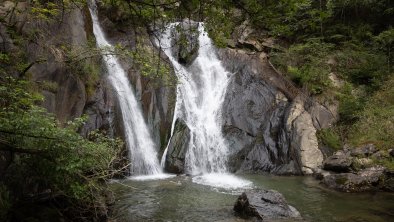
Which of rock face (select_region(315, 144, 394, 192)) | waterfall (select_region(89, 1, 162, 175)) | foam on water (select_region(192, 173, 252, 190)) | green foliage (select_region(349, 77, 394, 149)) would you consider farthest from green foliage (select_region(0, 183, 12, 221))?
green foliage (select_region(349, 77, 394, 149))

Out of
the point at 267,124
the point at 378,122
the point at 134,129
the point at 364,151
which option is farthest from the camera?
the point at 267,124

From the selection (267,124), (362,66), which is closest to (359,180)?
(267,124)

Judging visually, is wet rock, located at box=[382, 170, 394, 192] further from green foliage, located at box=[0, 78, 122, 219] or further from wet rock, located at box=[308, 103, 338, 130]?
green foliage, located at box=[0, 78, 122, 219]

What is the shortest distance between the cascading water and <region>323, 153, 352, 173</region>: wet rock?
3.18 metres

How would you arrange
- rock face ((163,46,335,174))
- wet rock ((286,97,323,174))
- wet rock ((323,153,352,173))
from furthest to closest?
1. rock face ((163,46,335,174))
2. wet rock ((286,97,323,174))
3. wet rock ((323,153,352,173))

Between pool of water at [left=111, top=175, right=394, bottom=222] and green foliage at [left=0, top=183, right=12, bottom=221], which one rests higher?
green foliage at [left=0, top=183, right=12, bottom=221]

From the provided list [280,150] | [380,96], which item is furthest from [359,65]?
[280,150]

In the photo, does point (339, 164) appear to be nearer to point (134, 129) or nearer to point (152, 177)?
point (152, 177)

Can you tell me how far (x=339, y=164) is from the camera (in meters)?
12.6

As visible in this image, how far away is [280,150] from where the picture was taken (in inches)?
586

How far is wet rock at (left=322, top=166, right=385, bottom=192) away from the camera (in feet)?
35.4

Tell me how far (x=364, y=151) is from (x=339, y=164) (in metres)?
1.26

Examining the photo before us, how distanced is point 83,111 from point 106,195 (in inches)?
187

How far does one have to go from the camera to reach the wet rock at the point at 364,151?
508 inches
